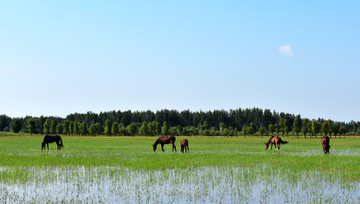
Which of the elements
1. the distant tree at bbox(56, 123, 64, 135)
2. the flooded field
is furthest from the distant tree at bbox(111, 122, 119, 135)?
the flooded field

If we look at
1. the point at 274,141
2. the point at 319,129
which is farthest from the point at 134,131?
the point at 274,141

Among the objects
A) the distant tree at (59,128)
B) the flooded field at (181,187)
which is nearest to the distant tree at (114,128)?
the distant tree at (59,128)

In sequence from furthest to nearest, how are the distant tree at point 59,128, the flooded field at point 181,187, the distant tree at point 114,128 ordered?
the distant tree at point 59,128 → the distant tree at point 114,128 → the flooded field at point 181,187

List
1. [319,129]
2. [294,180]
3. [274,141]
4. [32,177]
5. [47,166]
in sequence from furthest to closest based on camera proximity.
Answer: [319,129] → [274,141] → [47,166] → [32,177] → [294,180]

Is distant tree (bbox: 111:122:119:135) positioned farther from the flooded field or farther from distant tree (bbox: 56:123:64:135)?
the flooded field

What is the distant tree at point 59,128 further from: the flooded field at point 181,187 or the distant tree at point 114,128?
the flooded field at point 181,187

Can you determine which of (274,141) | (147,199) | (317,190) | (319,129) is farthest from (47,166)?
(319,129)

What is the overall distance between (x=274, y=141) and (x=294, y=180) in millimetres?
29495

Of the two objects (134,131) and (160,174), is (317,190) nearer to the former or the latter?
(160,174)

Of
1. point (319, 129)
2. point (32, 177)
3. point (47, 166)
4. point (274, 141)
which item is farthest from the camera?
point (319, 129)

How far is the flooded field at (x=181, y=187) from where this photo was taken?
546 inches

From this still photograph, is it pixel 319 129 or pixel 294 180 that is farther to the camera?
pixel 319 129

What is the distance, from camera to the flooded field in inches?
546

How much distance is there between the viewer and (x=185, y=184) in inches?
673
